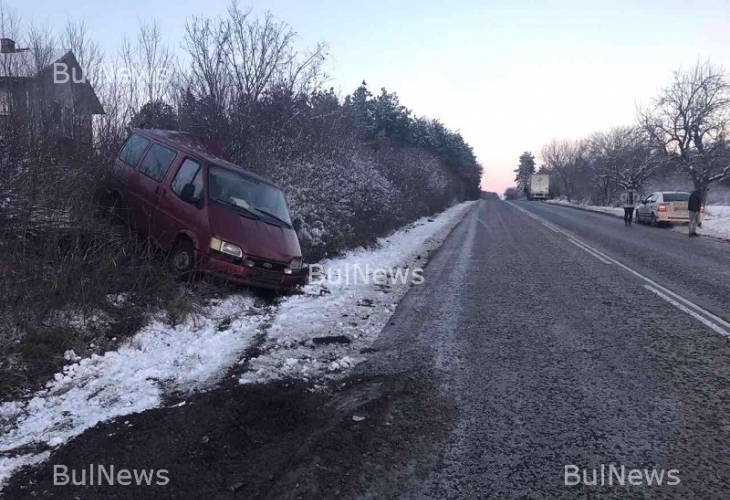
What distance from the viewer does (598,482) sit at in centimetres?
299

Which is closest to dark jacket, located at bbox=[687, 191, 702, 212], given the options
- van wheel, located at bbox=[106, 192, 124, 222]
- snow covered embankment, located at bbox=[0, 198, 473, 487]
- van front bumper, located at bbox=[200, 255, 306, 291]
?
snow covered embankment, located at bbox=[0, 198, 473, 487]

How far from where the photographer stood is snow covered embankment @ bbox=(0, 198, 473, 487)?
11.7ft

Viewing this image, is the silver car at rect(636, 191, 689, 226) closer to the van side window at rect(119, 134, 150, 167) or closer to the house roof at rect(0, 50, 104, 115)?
the van side window at rect(119, 134, 150, 167)

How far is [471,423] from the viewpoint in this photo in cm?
371

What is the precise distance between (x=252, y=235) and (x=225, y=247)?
0.53m

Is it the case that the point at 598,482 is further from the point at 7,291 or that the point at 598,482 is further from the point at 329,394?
the point at 7,291

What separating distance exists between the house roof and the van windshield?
434 centimetres

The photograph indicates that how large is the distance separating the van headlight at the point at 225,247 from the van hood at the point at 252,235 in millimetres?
60

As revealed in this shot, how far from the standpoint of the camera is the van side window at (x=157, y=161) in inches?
313

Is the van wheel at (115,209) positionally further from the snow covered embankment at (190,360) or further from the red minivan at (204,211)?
the snow covered embankment at (190,360)

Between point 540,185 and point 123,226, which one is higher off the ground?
point 540,185
